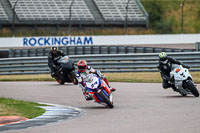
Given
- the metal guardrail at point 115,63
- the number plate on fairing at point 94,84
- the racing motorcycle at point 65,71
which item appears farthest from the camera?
the metal guardrail at point 115,63

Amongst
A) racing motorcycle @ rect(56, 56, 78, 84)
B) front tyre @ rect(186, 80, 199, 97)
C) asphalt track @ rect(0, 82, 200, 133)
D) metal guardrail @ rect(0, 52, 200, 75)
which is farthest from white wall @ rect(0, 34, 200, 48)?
front tyre @ rect(186, 80, 199, 97)

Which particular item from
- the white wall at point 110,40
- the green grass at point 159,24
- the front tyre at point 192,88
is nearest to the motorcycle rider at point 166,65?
the front tyre at point 192,88

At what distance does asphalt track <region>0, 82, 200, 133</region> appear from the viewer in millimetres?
8344

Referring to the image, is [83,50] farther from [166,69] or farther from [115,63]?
[166,69]

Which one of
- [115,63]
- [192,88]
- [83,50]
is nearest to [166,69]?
[192,88]

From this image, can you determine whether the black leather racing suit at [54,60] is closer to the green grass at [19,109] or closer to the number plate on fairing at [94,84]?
the green grass at [19,109]

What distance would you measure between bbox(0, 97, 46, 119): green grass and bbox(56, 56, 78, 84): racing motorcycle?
685cm

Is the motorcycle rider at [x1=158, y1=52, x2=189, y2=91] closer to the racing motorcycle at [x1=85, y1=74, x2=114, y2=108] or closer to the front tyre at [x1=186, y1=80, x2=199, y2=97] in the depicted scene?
the front tyre at [x1=186, y1=80, x2=199, y2=97]

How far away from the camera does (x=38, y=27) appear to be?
155 ft

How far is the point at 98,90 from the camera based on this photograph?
11.8 metres

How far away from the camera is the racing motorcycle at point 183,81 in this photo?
1390 centimetres

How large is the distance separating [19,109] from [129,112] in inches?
96.8

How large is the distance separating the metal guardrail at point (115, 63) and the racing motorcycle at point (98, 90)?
43.5 ft

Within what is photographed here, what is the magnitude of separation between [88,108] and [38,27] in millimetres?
35859
